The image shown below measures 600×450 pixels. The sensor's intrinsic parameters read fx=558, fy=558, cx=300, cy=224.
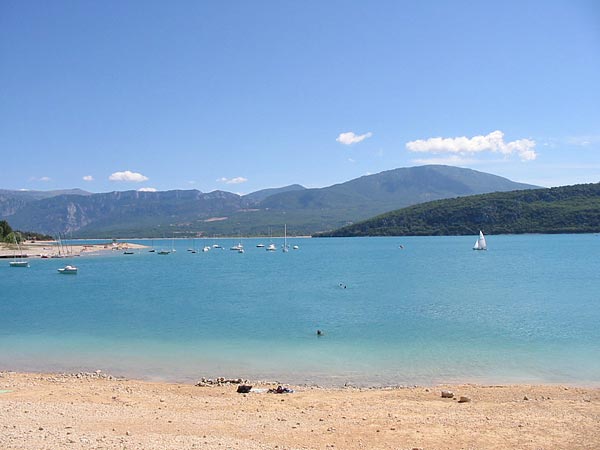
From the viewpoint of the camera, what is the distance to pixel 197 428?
12633 millimetres

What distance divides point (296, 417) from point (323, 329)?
1651 centimetres

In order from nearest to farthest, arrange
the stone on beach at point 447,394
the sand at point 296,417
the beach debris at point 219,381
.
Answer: the sand at point 296,417 → the stone on beach at point 447,394 → the beach debris at point 219,381

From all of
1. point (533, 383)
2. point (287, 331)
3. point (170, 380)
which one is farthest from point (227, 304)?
point (533, 383)

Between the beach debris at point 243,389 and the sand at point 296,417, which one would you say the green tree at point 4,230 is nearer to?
the sand at point 296,417

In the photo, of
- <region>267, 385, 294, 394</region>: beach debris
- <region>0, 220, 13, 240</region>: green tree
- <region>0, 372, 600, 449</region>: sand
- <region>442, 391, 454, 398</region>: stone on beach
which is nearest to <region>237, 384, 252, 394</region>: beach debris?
<region>0, 372, 600, 449</region>: sand

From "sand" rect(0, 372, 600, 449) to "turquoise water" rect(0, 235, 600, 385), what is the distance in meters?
2.91

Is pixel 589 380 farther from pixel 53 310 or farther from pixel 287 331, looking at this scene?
pixel 53 310

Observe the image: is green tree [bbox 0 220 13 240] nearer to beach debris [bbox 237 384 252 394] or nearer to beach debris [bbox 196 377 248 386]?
beach debris [bbox 196 377 248 386]

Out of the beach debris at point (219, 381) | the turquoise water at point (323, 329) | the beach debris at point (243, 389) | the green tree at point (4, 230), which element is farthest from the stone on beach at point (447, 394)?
the green tree at point (4, 230)

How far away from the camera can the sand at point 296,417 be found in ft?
37.6

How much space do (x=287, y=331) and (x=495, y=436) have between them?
18.5 metres

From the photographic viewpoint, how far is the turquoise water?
2120 centimetres

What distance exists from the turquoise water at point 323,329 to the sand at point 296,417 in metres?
2.91

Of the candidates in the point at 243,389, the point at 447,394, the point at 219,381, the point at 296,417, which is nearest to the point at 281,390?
the point at 243,389
